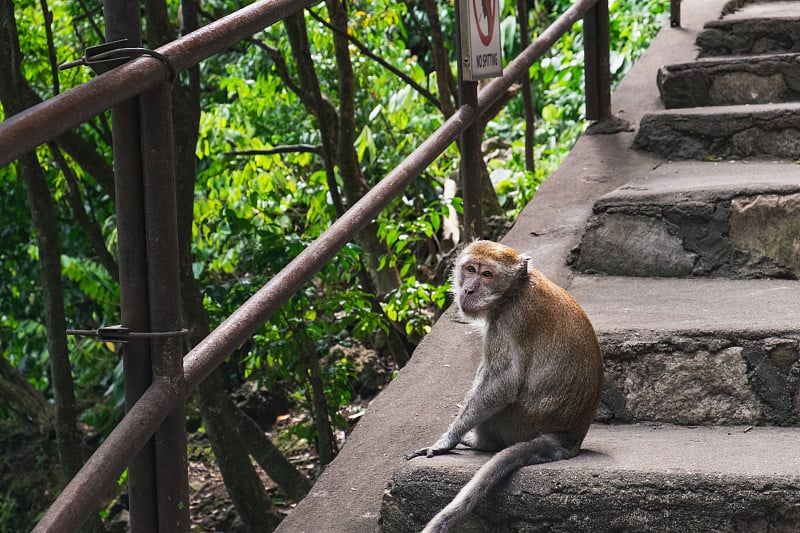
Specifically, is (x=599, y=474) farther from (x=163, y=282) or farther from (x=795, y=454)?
(x=163, y=282)

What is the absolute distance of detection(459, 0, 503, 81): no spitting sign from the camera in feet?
10.4

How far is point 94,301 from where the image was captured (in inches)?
262

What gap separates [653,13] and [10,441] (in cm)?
524

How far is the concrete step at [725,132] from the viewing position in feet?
13.0

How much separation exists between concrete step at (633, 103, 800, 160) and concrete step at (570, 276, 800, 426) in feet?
4.26

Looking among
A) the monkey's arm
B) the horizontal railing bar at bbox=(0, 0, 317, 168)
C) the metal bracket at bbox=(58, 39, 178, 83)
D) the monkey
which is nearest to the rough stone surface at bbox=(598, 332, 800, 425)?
the monkey

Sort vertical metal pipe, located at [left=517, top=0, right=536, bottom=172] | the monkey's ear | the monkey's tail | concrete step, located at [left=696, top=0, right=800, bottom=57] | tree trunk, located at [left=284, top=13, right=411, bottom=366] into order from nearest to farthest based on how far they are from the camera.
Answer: the monkey's tail → the monkey's ear → concrete step, located at [left=696, top=0, right=800, bottom=57] → tree trunk, located at [left=284, top=13, right=411, bottom=366] → vertical metal pipe, located at [left=517, top=0, right=536, bottom=172]

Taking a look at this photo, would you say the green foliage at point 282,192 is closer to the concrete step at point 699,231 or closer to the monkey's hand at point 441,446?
the concrete step at point 699,231

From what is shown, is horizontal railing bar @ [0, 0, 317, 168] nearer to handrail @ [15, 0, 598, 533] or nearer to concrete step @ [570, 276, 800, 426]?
handrail @ [15, 0, 598, 533]

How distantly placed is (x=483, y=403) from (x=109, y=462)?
106 cm

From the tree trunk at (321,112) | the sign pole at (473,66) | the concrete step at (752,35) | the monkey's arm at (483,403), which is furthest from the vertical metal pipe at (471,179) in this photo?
the concrete step at (752,35)

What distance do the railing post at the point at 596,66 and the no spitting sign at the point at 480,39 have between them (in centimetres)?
112

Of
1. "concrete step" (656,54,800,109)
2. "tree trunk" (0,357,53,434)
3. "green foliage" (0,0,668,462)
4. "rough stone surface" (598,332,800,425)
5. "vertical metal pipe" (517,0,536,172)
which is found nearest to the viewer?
"rough stone surface" (598,332,800,425)

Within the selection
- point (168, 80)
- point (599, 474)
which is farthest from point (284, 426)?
point (168, 80)
